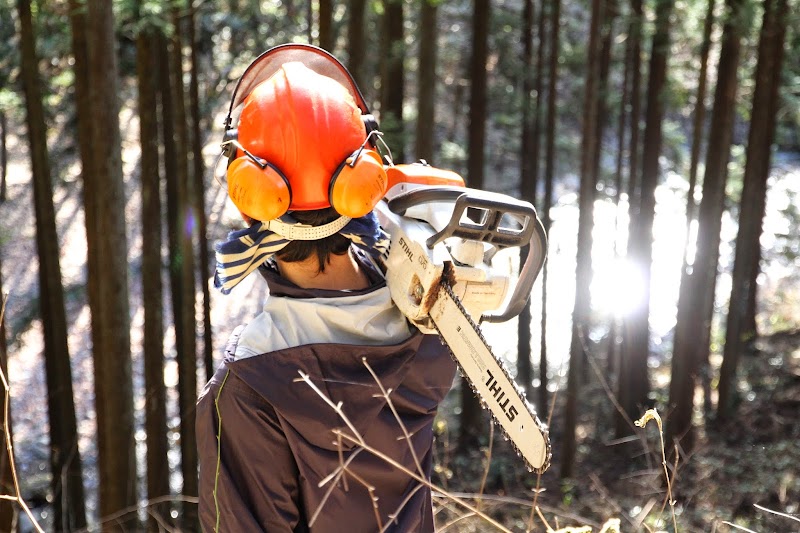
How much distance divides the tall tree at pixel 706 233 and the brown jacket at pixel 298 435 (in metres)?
10.7

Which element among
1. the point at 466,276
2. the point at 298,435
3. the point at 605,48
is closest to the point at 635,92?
the point at 605,48

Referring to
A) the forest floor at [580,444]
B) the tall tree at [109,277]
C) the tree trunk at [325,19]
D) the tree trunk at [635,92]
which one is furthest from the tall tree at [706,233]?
the tall tree at [109,277]

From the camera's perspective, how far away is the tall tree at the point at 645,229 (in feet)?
48.3

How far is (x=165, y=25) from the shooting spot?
7832 millimetres

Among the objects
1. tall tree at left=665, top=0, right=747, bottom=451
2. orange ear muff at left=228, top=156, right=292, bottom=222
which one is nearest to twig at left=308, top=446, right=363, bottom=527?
orange ear muff at left=228, top=156, right=292, bottom=222

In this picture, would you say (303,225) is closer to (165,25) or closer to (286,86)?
(286,86)

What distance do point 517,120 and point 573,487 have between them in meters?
8.46

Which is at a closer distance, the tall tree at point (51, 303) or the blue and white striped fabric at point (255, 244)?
the blue and white striped fabric at point (255, 244)

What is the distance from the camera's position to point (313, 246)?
83.0 inches

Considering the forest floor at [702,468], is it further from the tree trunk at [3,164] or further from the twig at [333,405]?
the tree trunk at [3,164]

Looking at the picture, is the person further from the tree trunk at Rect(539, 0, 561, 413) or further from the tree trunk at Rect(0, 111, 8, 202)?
the tree trunk at Rect(0, 111, 8, 202)

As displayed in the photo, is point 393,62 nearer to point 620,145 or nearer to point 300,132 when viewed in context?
point 620,145

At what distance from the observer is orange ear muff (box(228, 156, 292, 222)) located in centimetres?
198

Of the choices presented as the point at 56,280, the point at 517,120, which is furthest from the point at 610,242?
the point at 56,280
